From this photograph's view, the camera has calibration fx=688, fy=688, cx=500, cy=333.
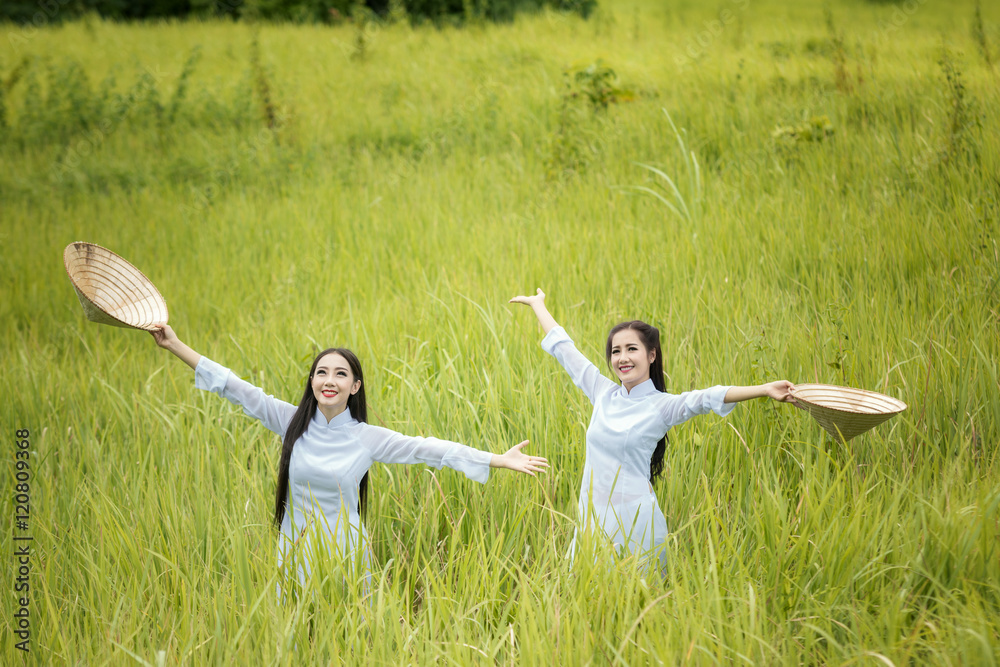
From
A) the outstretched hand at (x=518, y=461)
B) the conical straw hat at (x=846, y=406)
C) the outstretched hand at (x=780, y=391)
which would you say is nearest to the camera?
the conical straw hat at (x=846, y=406)

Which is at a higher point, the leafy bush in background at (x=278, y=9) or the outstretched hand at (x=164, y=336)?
the leafy bush in background at (x=278, y=9)

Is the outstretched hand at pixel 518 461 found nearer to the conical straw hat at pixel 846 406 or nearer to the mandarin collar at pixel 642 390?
the mandarin collar at pixel 642 390

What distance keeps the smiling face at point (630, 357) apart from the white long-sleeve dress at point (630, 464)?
1.8 inches

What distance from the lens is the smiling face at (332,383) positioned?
2406mm

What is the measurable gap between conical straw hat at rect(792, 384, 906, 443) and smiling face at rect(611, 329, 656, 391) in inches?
19.2

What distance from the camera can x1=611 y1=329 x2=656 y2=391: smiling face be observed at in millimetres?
2348

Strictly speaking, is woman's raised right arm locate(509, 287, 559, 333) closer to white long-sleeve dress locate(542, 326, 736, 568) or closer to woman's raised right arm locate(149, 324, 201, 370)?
white long-sleeve dress locate(542, 326, 736, 568)

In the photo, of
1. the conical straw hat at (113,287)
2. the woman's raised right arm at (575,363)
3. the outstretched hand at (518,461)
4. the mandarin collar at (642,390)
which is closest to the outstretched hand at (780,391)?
the mandarin collar at (642,390)

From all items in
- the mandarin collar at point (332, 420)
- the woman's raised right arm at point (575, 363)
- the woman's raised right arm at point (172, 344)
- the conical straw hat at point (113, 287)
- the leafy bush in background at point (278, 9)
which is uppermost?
the leafy bush in background at point (278, 9)

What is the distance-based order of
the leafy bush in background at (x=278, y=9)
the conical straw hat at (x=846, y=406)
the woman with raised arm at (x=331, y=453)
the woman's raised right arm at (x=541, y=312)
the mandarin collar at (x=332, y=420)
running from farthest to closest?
1. the leafy bush in background at (x=278, y=9)
2. the woman's raised right arm at (x=541, y=312)
3. the mandarin collar at (x=332, y=420)
4. the woman with raised arm at (x=331, y=453)
5. the conical straw hat at (x=846, y=406)

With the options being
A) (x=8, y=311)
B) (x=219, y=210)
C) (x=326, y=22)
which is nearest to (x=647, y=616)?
(x=8, y=311)

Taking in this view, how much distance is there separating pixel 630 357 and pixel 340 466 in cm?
107

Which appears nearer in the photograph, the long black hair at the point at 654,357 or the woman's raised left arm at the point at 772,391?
the woman's raised left arm at the point at 772,391

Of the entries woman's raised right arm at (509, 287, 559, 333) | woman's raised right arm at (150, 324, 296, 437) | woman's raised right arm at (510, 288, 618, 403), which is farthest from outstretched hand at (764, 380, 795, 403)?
woman's raised right arm at (150, 324, 296, 437)
